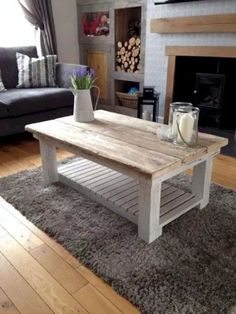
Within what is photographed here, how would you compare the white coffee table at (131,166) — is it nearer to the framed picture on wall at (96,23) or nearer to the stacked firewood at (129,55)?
the stacked firewood at (129,55)

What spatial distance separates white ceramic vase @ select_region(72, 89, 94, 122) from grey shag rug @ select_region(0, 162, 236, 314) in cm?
48

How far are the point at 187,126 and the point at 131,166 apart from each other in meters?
0.39

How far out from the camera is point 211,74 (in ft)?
9.16

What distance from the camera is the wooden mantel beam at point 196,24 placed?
248cm

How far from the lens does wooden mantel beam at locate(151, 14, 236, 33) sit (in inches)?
97.7

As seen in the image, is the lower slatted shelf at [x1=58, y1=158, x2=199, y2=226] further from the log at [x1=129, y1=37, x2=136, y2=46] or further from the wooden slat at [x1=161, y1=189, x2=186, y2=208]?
the log at [x1=129, y1=37, x2=136, y2=46]

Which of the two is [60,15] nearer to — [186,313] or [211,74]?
[211,74]

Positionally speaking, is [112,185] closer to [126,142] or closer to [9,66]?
[126,142]

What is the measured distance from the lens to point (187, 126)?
1.46 meters

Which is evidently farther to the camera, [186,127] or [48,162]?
[48,162]

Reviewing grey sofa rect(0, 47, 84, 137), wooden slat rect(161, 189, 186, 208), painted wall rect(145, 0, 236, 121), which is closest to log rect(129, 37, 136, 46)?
painted wall rect(145, 0, 236, 121)

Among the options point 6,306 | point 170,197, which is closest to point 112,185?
point 170,197

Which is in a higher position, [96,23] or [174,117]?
[96,23]

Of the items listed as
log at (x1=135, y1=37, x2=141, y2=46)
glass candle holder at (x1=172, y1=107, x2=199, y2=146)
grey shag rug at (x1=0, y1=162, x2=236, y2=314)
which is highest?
log at (x1=135, y1=37, x2=141, y2=46)
